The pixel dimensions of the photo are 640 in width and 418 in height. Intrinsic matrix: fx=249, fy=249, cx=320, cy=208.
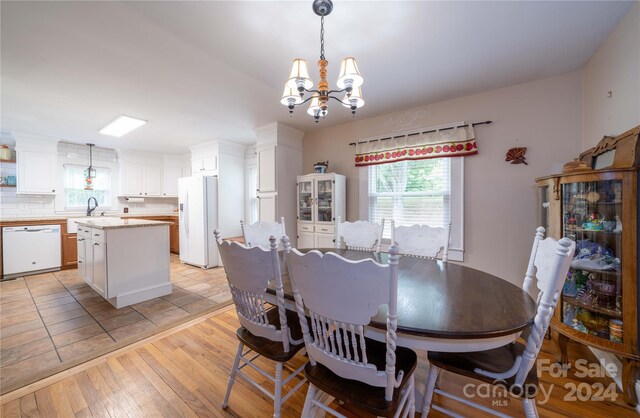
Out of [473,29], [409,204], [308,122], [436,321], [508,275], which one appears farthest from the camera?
[308,122]

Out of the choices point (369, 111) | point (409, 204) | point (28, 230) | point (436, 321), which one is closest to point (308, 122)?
point (369, 111)

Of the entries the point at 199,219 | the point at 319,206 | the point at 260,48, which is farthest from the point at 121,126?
Result: the point at 319,206

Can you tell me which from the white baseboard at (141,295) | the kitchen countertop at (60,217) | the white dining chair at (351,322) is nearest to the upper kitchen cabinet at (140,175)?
the kitchen countertop at (60,217)

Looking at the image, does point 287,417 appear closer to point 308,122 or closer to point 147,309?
point 147,309

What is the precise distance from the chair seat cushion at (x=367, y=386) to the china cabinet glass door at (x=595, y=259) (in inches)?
58.1

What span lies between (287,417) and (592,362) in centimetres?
226

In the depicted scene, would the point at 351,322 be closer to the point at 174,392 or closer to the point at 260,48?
the point at 174,392

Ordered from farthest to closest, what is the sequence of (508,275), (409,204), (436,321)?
(409,204) < (508,275) < (436,321)

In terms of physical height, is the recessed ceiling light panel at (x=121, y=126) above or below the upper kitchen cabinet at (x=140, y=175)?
above

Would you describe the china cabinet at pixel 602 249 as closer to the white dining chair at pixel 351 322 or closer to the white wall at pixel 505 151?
the white wall at pixel 505 151

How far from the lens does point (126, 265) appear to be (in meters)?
2.85

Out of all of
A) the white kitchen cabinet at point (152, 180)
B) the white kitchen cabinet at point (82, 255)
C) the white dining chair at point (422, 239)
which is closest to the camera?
the white dining chair at point (422, 239)

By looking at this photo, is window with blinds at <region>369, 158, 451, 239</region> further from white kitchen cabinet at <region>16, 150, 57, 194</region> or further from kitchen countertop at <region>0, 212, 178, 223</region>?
white kitchen cabinet at <region>16, 150, 57, 194</region>

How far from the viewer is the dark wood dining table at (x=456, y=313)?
0.91 metres
